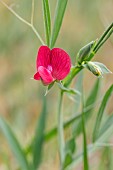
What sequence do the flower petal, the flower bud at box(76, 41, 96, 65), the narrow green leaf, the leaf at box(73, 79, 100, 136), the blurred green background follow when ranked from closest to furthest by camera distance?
1. the flower petal
2. the flower bud at box(76, 41, 96, 65)
3. the narrow green leaf
4. the leaf at box(73, 79, 100, 136)
5. the blurred green background

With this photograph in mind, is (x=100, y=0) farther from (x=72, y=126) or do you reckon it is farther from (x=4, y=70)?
(x=72, y=126)

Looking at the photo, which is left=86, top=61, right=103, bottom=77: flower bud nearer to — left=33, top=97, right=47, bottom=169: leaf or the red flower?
the red flower

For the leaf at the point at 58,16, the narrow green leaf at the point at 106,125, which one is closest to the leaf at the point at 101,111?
the narrow green leaf at the point at 106,125

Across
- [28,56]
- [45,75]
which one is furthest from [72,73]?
[28,56]

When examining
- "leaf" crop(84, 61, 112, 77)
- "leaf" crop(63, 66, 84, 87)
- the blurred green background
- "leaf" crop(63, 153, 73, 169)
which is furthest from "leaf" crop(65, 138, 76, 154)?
the blurred green background

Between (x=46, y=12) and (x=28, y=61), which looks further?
(x=28, y=61)

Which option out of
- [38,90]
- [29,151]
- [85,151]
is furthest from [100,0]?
[85,151]

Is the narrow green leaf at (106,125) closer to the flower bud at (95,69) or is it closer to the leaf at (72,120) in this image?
the leaf at (72,120)
